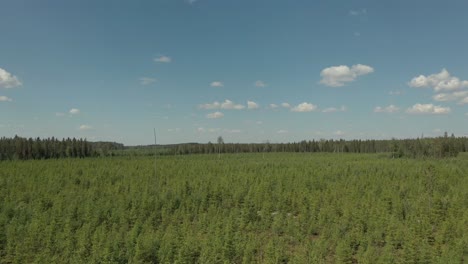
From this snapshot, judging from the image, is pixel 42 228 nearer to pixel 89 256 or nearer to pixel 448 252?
pixel 89 256

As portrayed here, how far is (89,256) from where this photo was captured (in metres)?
10.1

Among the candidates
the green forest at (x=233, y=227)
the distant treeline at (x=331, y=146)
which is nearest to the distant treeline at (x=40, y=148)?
the distant treeline at (x=331, y=146)

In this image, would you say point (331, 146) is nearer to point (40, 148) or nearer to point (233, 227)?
point (40, 148)

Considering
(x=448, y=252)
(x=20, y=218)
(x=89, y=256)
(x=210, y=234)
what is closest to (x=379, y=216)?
(x=448, y=252)

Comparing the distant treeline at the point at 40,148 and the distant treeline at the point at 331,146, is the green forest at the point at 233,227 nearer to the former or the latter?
the distant treeline at the point at 40,148

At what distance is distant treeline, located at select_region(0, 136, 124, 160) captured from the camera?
8225cm

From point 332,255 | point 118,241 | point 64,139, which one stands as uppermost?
point 64,139

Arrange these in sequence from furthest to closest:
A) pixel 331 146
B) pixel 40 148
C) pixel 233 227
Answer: pixel 331 146, pixel 40 148, pixel 233 227

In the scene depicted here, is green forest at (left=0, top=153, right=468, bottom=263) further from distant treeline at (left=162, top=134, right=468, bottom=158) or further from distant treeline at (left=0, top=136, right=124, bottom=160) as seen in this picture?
distant treeline at (left=162, top=134, right=468, bottom=158)

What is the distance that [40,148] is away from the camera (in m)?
84.6

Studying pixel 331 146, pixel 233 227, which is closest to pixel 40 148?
pixel 233 227

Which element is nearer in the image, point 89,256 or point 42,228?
point 89,256

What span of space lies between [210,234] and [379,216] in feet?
22.9

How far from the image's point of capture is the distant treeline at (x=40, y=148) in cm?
8225
